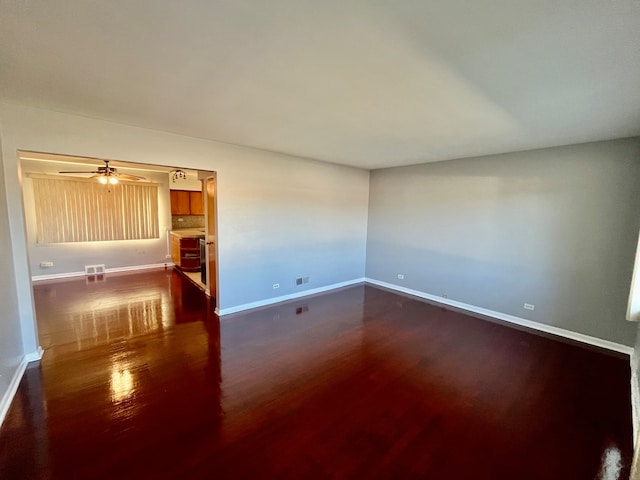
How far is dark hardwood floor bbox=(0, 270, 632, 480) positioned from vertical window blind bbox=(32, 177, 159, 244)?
9.66 feet

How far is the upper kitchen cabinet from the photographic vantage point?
750 centimetres

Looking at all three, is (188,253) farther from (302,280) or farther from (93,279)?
(302,280)

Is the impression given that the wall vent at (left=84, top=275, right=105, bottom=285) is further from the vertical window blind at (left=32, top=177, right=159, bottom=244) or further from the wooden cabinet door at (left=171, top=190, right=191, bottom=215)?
the wooden cabinet door at (left=171, top=190, right=191, bottom=215)

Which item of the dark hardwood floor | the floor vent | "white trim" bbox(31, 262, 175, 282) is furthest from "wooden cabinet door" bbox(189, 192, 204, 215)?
the dark hardwood floor

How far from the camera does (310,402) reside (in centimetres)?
229

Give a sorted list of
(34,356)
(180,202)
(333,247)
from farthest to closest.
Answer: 1. (180,202)
2. (333,247)
3. (34,356)

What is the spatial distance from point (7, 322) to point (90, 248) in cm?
476

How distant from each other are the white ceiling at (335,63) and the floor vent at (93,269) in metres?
4.96

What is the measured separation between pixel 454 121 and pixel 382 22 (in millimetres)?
1753

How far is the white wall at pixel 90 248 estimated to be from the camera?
5.55 m

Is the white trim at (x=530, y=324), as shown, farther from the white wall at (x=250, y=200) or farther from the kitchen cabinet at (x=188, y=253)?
the kitchen cabinet at (x=188, y=253)

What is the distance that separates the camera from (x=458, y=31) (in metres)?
1.36

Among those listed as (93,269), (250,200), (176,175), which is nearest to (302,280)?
(250,200)

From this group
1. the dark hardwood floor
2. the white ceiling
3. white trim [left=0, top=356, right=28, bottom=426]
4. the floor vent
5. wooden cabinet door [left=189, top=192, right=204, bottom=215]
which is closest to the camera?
the white ceiling
